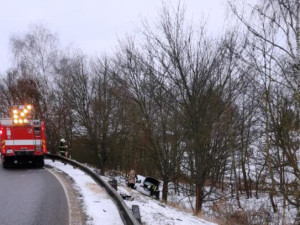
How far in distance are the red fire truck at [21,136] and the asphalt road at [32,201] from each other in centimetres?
365

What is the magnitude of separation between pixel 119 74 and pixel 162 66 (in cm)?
752

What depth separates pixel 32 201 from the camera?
9.38 meters

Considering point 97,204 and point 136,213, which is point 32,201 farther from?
point 136,213

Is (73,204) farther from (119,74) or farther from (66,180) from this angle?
(119,74)

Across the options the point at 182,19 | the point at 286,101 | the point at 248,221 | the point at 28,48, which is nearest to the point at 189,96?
the point at 182,19

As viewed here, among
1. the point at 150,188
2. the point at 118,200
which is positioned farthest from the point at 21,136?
the point at 118,200

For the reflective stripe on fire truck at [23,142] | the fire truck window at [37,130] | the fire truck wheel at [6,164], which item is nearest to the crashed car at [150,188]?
the reflective stripe on fire truck at [23,142]

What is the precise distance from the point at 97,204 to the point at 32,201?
180 cm

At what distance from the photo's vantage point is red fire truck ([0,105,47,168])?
17594 mm

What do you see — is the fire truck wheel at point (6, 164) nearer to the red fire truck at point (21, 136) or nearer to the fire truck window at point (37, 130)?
the red fire truck at point (21, 136)

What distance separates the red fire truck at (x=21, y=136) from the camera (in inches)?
693

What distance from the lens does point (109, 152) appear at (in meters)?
32.8

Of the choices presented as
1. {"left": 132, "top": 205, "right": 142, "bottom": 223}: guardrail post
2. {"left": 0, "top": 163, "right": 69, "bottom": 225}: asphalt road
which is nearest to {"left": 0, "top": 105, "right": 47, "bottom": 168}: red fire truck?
{"left": 0, "top": 163, "right": 69, "bottom": 225}: asphalt road

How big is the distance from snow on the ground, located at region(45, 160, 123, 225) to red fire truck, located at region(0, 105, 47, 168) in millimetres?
5850
